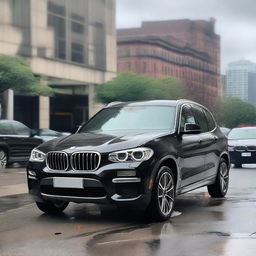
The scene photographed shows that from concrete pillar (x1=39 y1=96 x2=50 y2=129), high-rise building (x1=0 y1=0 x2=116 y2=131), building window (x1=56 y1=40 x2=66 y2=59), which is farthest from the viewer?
concrete pillar (x1=39 y1=96 x2=50 y2=129)

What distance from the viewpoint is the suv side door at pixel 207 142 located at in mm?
8469

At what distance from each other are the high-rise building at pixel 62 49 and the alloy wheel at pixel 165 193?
36053mm

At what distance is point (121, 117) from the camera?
26.4 ft

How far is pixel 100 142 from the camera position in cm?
679

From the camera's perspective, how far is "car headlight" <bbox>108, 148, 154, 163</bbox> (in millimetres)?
6539

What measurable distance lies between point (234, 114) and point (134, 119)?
8199 cm

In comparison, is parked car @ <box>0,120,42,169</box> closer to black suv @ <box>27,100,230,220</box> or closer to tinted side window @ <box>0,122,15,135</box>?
tinted side window @ <box>0,122,15,135</box>

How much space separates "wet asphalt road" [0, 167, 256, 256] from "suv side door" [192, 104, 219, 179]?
54 centimetres

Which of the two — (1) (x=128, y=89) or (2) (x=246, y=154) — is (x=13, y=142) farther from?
(1) (x=128, y=89)

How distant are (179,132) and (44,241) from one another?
273 centimetres

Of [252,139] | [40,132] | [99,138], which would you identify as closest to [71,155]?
[99,138]

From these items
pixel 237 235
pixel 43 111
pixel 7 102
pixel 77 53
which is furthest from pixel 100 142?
pixel 77 53

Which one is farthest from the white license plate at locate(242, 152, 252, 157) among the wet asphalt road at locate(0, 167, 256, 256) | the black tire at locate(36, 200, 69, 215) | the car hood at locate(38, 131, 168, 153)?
the black tire at locate(36, 200, 69, 215)

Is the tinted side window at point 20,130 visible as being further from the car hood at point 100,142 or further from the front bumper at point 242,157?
the car hood at point 100,142
